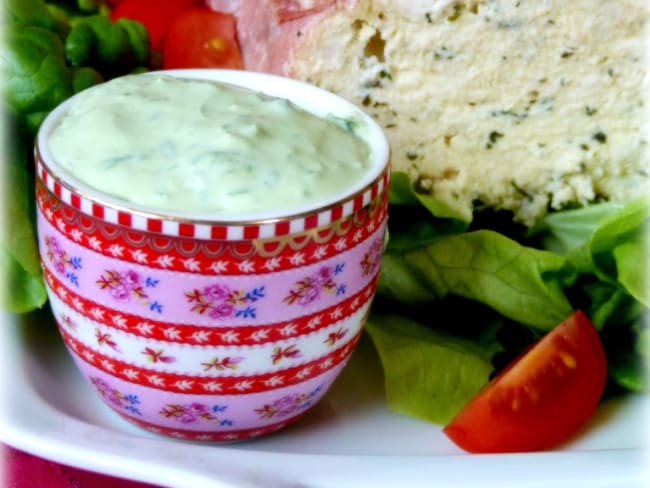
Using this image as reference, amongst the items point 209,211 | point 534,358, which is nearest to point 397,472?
point 534,358

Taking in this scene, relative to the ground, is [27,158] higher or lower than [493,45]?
lower

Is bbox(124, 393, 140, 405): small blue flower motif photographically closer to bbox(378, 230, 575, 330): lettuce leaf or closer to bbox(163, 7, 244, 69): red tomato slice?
bbox(378, 230, 575, 330): lettuce leaf

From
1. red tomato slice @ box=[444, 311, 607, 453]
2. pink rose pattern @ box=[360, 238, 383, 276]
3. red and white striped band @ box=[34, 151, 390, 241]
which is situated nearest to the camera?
red and white striped band @ box=[34, 151, 390, 241]

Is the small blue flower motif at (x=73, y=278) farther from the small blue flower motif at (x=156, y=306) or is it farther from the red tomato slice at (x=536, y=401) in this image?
the red tomato slice at (x=536, y=401)

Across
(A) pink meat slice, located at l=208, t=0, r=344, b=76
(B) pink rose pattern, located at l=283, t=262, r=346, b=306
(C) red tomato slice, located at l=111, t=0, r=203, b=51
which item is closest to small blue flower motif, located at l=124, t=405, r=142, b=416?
(B) pink rose pattern, located at l=283, t=262, r=346, b=306

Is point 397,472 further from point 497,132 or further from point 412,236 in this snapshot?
point 497,132

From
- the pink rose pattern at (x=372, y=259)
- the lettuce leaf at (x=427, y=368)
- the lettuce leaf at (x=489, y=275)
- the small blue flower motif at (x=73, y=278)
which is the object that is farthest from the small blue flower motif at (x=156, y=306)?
the lettuce leaf at (x=489, y=275)
